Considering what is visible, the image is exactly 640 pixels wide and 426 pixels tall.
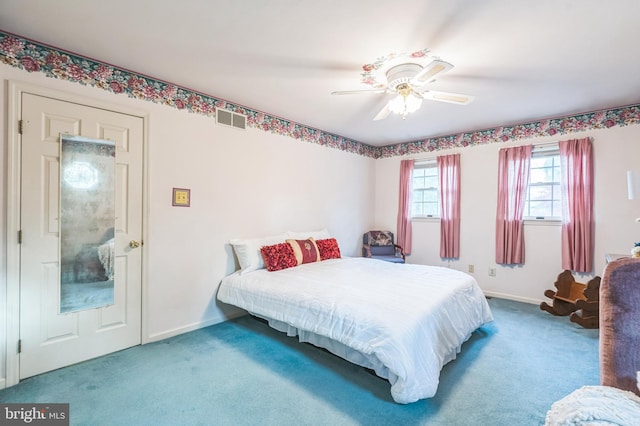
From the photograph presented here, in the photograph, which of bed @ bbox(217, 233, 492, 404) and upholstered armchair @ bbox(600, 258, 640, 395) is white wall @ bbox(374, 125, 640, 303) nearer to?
bed @ bbox(217, 233, 492, 404)

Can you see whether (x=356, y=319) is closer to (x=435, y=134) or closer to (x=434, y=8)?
(x=434, y=8)

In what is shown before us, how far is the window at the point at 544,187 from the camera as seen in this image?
391 centimetres

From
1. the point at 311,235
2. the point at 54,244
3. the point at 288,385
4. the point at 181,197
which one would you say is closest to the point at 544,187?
the point at 311,235

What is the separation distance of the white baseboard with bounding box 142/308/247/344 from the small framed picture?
1.26 meters

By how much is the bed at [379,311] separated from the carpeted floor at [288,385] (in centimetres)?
15

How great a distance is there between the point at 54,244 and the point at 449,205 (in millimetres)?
4785

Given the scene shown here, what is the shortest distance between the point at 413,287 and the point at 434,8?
2.07 metres

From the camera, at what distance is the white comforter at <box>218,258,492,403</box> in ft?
6.08

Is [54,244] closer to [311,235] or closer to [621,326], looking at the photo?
[311,235]

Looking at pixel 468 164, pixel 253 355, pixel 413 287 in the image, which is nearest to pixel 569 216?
pixel 468 164

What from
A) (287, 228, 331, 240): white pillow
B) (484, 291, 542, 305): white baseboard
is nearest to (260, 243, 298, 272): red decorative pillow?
(287, 228, 331, 240): white pillow

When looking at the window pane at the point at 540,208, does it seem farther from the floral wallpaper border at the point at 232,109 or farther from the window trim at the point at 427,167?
the window trim at the point at 427,167

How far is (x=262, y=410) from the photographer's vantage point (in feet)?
6.07

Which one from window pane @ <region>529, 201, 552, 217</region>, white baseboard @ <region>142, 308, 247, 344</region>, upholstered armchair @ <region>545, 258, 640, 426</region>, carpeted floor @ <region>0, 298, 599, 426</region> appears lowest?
carpeted floor @ <region>0, 298, 599, 426</region>
